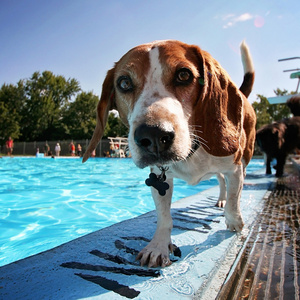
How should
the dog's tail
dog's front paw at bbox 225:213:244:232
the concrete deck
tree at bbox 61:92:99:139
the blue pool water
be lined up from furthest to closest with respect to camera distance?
1. tree at bbox 61:92:99:139
2. the dog's tail
3. the blue pool water
4. dog's front paw at bbox 225:213:244:232
5. the concrete deck

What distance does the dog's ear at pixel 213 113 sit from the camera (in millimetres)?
2002

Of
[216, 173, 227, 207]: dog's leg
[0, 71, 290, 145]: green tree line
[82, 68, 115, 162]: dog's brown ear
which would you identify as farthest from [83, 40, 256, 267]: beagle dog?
[0, 71, 290, 145]: green tree line

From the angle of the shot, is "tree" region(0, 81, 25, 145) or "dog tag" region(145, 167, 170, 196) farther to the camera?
"tree" region(0, 81, 25, 145)

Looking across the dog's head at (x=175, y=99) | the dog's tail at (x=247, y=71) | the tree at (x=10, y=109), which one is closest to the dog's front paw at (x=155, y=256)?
the dog's head at (x=175, y=99)

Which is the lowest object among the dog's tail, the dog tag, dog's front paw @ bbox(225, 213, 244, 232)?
dog's front paw @ bbox(225, 213, 244, 232)

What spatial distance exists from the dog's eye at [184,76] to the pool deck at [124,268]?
113 centimetres

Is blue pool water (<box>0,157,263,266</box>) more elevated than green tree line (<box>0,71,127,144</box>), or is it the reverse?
green tree line (<box>0,71,127,144</box>)

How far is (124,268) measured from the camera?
1.59m

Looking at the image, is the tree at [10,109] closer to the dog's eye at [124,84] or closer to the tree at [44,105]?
the tree at [44,105]

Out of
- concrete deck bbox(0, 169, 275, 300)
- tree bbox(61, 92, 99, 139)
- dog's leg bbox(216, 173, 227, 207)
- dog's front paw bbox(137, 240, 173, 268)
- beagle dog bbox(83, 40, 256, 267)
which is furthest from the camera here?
tree bbox(61, 92, 99, 139)

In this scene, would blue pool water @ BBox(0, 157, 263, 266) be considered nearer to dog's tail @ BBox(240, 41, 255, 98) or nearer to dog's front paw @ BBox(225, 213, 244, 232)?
dog's front paw @ BBox(225, 213, 244, 232)

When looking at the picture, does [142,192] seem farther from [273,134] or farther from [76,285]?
[76,285]

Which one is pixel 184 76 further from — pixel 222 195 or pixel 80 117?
pixel 80 117

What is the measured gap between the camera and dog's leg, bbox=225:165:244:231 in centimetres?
228
